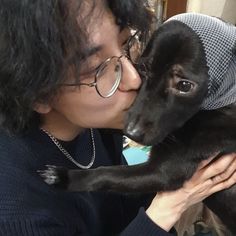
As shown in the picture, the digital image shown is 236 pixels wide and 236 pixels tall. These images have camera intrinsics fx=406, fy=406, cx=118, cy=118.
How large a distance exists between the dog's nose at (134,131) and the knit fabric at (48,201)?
0.20 metres

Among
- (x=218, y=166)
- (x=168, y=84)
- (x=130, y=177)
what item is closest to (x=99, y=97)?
(x=168, y=84)

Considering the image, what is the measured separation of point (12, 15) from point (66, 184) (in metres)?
0.50

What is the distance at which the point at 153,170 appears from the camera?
3.56 ft

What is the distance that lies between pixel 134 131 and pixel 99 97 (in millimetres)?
125

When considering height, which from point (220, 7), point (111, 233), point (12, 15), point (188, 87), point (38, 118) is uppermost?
point (12, 15)

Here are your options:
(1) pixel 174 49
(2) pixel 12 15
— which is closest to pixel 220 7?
(1) pixel 174 49

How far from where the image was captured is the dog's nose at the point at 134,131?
3.21 ft

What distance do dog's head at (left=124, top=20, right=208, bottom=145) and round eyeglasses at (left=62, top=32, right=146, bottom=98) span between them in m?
0.06

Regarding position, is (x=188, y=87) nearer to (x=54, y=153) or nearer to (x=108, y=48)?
(x=108, y=48)

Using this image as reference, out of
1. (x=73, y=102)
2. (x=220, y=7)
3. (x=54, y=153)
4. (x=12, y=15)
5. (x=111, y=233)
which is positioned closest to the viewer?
(x=12, y=15)

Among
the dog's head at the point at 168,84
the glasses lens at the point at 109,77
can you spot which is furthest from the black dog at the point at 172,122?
the glasses lens at the point at 109,77

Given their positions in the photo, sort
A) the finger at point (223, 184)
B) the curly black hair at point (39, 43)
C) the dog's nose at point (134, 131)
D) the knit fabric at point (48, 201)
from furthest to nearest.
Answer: the finger at point (223, 184) < the dog's nose at point (134, 131) < the knit fabric at point (48, 201) < the curly black hair at point (39, 43)

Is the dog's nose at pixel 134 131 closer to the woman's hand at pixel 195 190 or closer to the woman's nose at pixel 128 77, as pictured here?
the woman's nose at pixel 128 77

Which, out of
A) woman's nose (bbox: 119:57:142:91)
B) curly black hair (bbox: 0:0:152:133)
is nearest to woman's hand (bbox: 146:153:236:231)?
woman's nose (bbox: 119:57:142:91)
